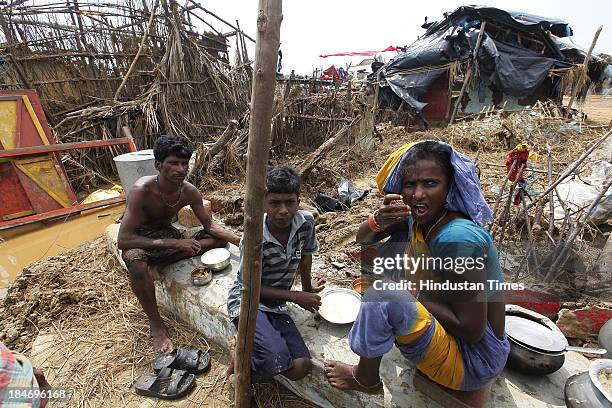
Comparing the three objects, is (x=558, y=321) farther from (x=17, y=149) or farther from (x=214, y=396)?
(x=17, y=149)

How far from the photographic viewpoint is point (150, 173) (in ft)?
13.4

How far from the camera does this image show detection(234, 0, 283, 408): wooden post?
1.01 m

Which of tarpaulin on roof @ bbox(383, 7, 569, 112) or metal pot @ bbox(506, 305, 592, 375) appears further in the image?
tarpaulin on roof @ bbox(383, 7, 569, 112)

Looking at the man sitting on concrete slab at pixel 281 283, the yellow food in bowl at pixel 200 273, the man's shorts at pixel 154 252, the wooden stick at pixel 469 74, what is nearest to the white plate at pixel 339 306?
the man sitting on concrete slab at pixel 281 283

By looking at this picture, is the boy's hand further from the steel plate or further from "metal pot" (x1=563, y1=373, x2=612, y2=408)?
"metal pot" (x1=563, y1=373, x2=612, y2=408)

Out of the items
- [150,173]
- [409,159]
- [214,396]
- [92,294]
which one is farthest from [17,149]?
[409,159]

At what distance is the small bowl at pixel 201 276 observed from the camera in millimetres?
2590

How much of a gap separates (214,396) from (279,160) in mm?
5671

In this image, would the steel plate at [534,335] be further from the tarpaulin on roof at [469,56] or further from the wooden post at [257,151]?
the tarpaulin on roof at [469,56]

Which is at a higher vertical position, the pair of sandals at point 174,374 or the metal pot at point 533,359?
the metal pot at point 533,359

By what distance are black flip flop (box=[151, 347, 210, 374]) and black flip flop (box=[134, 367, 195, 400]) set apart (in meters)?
0.04

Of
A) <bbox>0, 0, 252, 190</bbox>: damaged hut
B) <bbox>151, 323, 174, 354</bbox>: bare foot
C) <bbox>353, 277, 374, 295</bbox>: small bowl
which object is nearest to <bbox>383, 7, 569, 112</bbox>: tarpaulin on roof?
<bbox>0, 0, 252, 190</bbox>: damaged hut

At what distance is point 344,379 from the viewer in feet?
5.48

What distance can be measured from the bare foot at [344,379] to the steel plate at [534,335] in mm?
901
